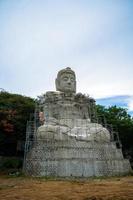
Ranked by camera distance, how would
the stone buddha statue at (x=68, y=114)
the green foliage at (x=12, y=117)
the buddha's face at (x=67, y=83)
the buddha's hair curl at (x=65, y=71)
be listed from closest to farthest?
the stone buddha statue at (x=68, y=114) < the buddha's face at (x=67, y=83) < the buddha's hair curl at (x=65, y=71) < the green foliage at (x=12, y=117)

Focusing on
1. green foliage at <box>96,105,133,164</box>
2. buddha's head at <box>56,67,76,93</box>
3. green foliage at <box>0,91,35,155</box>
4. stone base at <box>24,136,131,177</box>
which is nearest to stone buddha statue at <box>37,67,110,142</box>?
buddha's head at <box>56,67,76,93</box>

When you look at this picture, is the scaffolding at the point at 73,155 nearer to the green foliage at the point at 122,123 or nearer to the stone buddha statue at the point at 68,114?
the stone buddha statue at the point at 68,114

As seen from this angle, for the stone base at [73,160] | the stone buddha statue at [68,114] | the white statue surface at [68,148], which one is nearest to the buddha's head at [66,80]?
the stone buddha statue at [68,114]

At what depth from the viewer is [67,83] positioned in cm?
1310

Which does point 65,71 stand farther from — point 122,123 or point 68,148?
point 122,123

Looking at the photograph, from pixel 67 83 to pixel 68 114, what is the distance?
7.20 ft

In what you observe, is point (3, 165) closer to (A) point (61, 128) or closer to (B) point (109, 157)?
(A) point (61, 128)

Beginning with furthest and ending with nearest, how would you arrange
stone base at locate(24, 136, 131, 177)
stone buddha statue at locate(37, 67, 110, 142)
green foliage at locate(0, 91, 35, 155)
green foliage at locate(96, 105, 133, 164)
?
green foliage at locate(96, 105, 133, 164) < green foliage at locate(0, 91, 35, 155) < stone buddha statue at locate(37, 67, 110, 142) < stone base at locate(24, 136, 131, 177)

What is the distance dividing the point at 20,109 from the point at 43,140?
600cm

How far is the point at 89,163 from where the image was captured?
8.84m

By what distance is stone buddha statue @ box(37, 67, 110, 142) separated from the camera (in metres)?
9.82

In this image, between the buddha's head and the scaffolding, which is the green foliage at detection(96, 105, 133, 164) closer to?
the buddha's head

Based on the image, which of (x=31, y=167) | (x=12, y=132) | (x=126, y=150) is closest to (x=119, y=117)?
(x=126, y=150)

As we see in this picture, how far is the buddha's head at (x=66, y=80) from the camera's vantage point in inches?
513
